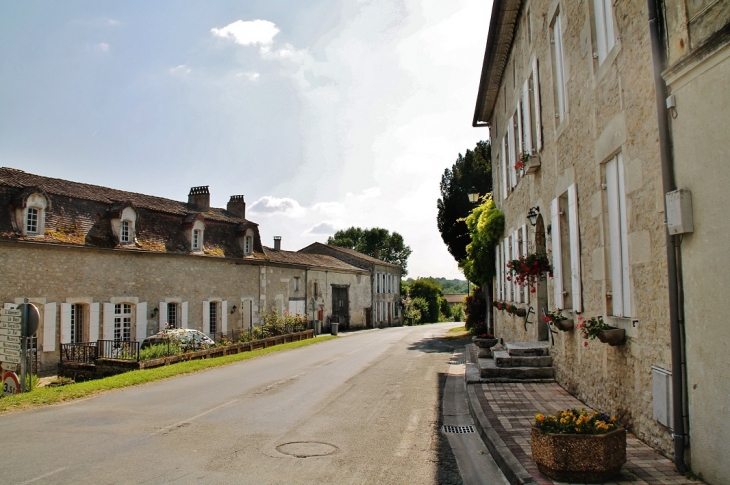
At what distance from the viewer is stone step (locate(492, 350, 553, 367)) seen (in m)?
10.6

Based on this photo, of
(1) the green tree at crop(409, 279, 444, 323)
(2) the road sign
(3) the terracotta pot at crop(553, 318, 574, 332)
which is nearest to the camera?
(3) the terracotta pot at crop(553, 318, 574, 332)

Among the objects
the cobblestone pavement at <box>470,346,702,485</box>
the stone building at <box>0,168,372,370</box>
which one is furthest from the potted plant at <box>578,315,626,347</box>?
the stone building at <box>0,168,372,370</box>

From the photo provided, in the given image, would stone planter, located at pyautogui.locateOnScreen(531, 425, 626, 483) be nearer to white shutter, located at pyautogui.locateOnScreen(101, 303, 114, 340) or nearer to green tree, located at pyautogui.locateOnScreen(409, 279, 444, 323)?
white shutter, located at pyautogui.locateOnScreen(101, 303, 114, 340)

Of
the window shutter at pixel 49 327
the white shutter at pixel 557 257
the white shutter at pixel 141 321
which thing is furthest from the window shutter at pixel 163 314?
the white shutter at pixel 557 257

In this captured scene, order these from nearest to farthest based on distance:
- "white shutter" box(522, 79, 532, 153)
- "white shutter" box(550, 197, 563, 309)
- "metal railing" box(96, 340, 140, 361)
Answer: "white shutter" box(550, 197, 563, 309)
"white shutter" box(522, 79, 532, 153)
"metal railing" box(96, 340, 140, 361)

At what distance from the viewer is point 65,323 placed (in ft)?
63.9

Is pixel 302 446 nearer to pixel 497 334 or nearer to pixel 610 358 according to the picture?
pixel 610 358

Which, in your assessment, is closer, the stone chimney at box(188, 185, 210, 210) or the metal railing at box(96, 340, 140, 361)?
the metal railing at box(96, 340, 140, 361)

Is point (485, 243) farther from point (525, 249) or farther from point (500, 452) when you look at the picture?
point (500, 452)

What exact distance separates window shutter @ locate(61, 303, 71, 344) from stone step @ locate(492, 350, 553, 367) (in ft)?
52.3

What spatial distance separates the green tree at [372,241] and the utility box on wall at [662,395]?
80906 millimetres

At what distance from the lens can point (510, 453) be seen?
5766mm

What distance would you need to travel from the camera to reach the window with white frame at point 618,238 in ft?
20.6

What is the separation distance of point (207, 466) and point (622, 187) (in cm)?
572
